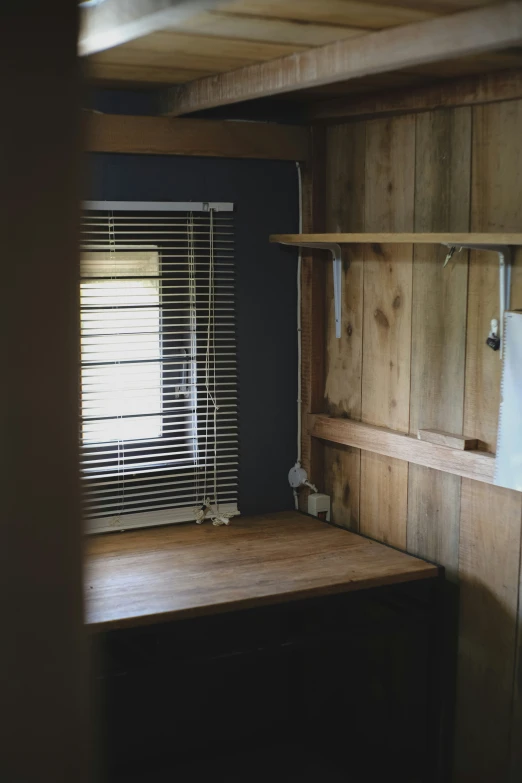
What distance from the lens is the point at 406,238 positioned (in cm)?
272

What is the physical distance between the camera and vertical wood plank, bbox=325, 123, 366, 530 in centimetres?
324

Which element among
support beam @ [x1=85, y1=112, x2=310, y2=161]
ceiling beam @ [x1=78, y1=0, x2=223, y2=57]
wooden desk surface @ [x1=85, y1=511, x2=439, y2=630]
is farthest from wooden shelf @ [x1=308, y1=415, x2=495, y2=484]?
ceiling beam @ [x1=78, y1=0, x2=223, y2=57]

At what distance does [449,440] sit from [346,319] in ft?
2.33

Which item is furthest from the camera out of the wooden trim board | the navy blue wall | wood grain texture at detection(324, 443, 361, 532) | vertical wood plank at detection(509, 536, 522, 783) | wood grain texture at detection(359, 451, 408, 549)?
wood grain texture at detection(324, 443, 361, 532)

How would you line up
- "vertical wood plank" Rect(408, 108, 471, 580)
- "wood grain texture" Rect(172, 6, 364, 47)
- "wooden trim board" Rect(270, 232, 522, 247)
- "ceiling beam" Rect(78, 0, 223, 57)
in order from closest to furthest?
1. "ceiling beam" Rect(78, 0, 223, 57)
2. "wood grain texture" Rect(172, 6, 364, 47)
3. "wooden trim board" Rect(270, 232, 522, 247)
4. "vertical wood plank" Rect(408, 108, 471, 580)

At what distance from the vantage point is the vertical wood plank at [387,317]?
302cm

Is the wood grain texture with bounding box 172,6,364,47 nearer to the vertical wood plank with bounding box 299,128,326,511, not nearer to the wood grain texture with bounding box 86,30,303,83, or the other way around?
the wood grain texture with bounding box 86,30,303,83

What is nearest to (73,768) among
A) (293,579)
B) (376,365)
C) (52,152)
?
(52,152)

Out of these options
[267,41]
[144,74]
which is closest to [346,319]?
[144,74]

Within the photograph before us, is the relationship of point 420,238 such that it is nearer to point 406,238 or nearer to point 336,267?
point 406,238

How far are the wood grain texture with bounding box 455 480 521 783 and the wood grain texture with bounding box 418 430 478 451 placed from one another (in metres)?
0.12

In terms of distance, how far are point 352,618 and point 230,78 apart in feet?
6.20

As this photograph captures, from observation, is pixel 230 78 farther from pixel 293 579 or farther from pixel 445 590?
pixel 445 590

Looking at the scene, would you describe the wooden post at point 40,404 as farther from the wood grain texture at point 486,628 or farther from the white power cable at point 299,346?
the white power cable at point 299,346
